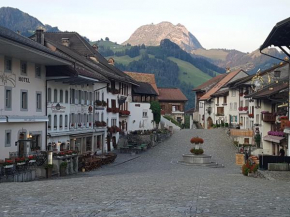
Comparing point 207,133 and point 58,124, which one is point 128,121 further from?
point 58,124

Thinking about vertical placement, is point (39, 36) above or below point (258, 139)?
above

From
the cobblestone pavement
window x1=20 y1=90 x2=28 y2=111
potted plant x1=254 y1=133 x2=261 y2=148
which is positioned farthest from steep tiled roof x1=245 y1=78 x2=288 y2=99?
the cobblestone pavement

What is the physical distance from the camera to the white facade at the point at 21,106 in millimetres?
35750

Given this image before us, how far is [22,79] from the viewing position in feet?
126

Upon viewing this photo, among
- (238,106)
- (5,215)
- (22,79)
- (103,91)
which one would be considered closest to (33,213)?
(5,215)

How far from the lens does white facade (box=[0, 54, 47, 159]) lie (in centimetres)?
3575

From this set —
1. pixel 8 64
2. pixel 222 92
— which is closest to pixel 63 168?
pixel 8 64

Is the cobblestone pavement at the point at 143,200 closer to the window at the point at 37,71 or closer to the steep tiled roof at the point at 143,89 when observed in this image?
the window at the point at 37,71

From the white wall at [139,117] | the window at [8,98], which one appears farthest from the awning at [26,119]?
the white wall at [139,117]

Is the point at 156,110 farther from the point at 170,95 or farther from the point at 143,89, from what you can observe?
the point at 170,95

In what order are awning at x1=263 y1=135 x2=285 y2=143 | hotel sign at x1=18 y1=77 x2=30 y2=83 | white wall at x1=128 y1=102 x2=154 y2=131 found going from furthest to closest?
white wall at x1=128 y1=102 x2=154 y2=131 → awning at x1=263 y1=135 x2=285 y2=143 → hotel sign at x1=18 y1=77 x2=30 y2=83

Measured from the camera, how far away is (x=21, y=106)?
3859 centimetres

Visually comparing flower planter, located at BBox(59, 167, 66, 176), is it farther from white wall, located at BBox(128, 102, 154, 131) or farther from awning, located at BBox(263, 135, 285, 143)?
white wall, located at BBox(128, 102, 154, 131)

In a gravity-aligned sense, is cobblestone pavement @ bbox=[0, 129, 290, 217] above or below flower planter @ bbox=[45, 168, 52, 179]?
above
